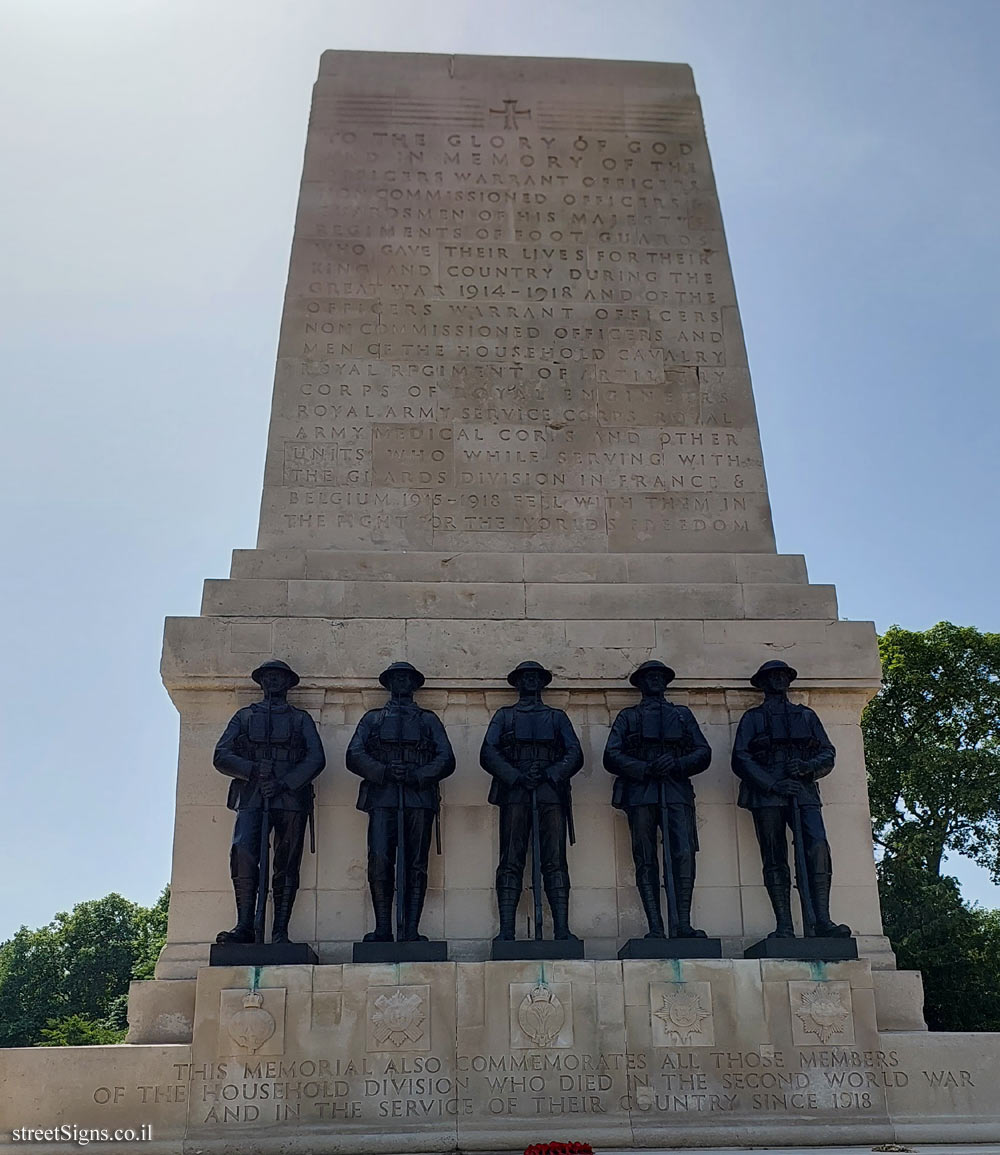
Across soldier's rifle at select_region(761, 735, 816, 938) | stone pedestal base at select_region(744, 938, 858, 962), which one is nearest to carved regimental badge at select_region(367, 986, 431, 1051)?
stone pedestal base at select_region(744, 938, 858, 962)

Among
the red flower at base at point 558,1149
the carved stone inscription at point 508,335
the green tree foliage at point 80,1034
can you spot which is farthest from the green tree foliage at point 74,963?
the red flower at base at point 558,1149

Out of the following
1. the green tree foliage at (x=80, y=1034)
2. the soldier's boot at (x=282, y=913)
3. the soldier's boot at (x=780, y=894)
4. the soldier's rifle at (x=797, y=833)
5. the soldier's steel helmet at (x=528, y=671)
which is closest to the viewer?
the soldier's boot at (x=282, y=913)

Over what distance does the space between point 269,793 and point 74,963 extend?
39312mm

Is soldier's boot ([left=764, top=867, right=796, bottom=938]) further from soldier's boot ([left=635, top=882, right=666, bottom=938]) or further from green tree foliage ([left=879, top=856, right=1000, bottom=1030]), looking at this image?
green tree foliage ([left=879, top=856, right=1000, bottom=1030])

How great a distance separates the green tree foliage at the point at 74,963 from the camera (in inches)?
1711

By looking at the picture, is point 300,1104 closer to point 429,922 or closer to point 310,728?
point 429,922

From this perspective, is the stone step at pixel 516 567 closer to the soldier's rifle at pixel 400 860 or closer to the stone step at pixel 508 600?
the stone step at pixel 508 600

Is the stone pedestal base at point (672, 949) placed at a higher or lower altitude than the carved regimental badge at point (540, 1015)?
higher

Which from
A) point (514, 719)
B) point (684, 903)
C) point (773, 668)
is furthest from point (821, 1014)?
point (514, 719)

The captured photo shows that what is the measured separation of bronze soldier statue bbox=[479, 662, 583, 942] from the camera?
10.7m

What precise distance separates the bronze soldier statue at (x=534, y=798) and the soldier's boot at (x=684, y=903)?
0.91 m

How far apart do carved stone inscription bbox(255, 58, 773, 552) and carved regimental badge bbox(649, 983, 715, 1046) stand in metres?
4.90

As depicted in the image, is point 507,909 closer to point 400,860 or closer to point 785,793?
point 400,860

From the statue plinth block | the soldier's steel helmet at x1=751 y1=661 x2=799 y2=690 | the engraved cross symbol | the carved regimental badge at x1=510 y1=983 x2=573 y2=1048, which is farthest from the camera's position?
the engraved cross symbol
